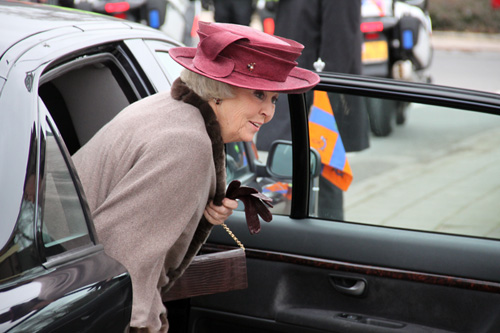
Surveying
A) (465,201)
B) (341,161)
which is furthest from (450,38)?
(341,161)

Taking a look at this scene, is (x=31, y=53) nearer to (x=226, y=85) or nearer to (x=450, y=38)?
(x=226, y=85)

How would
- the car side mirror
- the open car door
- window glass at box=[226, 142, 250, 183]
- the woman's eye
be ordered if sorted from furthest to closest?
window glass at box=[226, 142, 250, 183], the car side mirror, the open car door, the woman's eye

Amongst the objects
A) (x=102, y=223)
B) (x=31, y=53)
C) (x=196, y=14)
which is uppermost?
(x=31, y=53)

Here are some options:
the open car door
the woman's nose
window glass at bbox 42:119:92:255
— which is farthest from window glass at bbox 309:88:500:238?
window glass at bbox 42:119:92:255

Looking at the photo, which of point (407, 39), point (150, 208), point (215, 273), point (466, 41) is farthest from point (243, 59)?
point (466, 41)

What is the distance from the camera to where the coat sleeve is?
175 centimetres

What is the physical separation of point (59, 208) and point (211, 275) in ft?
2.68

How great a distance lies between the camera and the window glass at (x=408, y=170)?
2750mm

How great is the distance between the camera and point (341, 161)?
279 centimetres

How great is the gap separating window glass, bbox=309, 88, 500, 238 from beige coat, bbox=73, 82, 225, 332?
3.01ft

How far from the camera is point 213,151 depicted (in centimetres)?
195

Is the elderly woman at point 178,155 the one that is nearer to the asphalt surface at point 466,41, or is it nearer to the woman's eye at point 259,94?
the woman's eye at point 259,94

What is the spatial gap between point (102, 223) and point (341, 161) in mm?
1262

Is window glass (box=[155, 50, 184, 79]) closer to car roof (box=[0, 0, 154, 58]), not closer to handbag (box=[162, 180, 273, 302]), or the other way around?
car roof (box=[0, 0, 154, 58])
